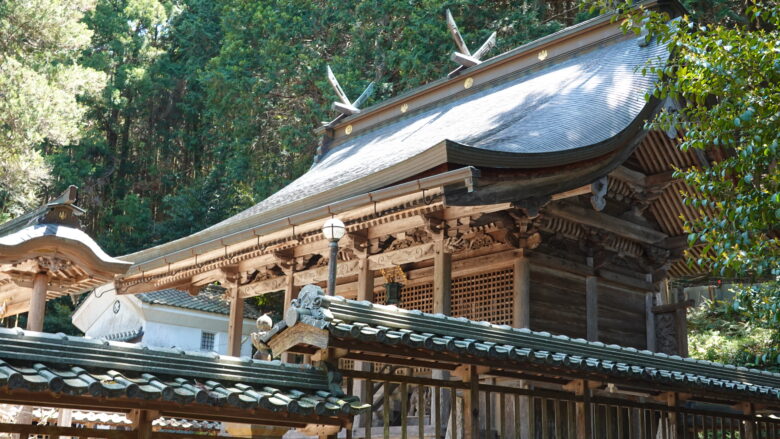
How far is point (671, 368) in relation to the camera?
813 centimetres

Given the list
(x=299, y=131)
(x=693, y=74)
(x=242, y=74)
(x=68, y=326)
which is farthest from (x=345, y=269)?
(x=68, y=326)

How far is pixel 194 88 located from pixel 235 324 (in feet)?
69.3

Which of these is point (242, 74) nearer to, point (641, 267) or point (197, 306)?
point (197, 306)

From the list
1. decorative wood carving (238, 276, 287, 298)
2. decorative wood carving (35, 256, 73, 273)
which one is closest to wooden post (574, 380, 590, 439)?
decorative wood carving (35, 256, 73, 273)

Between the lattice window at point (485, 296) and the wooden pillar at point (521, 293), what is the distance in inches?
9.7

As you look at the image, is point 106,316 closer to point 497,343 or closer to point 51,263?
point 51,263

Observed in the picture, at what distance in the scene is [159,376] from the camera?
527 centimetres

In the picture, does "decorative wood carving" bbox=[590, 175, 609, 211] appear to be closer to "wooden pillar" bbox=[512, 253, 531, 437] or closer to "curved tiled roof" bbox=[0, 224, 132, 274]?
"wooden pillar" bbox=[512, 253, 531, 437]

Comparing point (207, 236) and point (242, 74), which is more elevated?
point (242, 74)

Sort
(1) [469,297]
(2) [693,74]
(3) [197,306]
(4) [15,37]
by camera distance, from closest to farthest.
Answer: (2) [693,74]
(1) [469,297]
(3) [197,306]
(4) [15,37]

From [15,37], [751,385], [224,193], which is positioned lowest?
[751,385]

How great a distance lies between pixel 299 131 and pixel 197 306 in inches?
236

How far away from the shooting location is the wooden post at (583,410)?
7.39 metres

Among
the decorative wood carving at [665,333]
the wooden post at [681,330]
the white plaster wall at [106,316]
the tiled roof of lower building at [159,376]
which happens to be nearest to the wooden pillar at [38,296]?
the tiled roof of lower building at [159,376]
